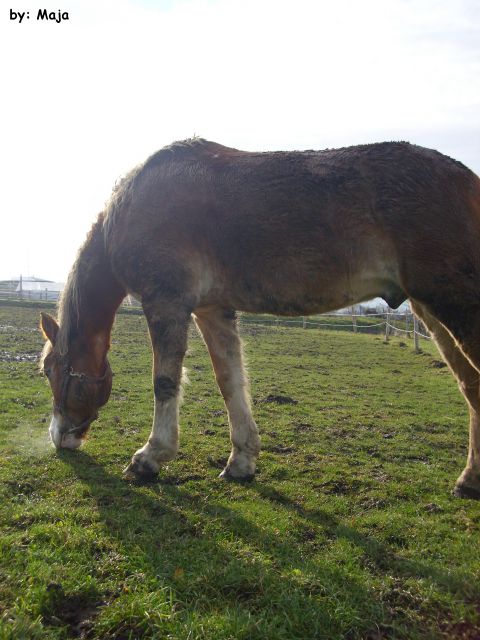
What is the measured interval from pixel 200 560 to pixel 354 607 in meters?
0.96

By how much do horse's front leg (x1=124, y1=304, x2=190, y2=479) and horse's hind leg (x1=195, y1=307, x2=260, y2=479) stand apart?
65 centimetres

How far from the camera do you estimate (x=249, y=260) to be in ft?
14.3

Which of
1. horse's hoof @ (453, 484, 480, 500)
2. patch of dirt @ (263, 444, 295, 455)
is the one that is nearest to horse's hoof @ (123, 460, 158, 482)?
patch of dirt @ (263, 444, 295, 455)

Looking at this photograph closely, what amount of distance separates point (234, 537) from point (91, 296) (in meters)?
2.99

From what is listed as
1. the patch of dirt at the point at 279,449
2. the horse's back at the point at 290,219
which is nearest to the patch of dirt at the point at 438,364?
the patch of dirt at the point at 279,449

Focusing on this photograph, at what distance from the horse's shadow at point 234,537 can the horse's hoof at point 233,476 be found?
12 cm

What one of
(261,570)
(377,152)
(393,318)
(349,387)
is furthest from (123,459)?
(393,318)

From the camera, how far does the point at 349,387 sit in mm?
10828

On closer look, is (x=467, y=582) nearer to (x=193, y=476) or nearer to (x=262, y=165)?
(x=193, y=476)

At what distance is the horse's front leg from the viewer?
14.7ft

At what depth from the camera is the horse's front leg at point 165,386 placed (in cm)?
447

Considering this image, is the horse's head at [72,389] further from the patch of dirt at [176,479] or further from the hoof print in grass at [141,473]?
the patch of dirt at [176,479]

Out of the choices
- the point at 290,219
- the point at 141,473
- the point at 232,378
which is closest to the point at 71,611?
the point at 141,473

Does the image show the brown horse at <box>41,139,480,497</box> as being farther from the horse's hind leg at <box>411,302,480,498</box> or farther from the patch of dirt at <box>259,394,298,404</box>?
the patch of dirt at <box>259,394,298,404</box>
